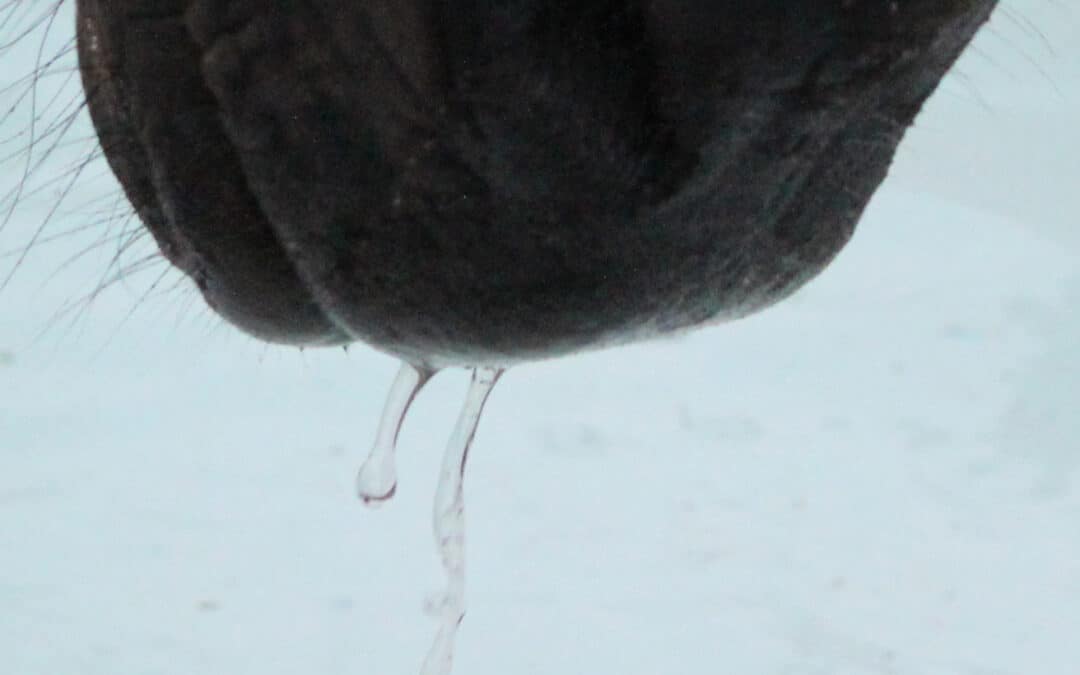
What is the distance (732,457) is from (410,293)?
4.15ft

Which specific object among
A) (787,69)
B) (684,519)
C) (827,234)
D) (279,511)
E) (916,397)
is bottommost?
(916,397)

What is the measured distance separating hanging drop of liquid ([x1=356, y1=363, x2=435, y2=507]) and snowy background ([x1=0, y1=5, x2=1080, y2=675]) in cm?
40

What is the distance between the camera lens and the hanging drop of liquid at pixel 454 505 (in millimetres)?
883

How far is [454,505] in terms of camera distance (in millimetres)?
946

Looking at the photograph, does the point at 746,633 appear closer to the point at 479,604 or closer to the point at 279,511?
the point at 479,604

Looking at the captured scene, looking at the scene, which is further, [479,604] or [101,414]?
[101,414]

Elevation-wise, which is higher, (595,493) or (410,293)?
(410,293)

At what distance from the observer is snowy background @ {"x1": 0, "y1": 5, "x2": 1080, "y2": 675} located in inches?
56.3

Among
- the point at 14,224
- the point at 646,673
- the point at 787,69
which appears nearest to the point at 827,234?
the point at 787,69

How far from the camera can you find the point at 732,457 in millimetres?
1704

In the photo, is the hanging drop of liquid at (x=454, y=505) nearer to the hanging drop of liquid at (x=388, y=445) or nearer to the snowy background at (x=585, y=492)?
the hanging drop of liquid at (x=388, y=445)

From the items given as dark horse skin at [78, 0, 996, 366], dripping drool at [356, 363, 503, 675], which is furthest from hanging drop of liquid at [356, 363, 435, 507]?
dark horse skin at [78, 0, 996, 366]

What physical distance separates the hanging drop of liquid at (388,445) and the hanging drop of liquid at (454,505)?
4cm

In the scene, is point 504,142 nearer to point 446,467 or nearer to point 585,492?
point 446,467
